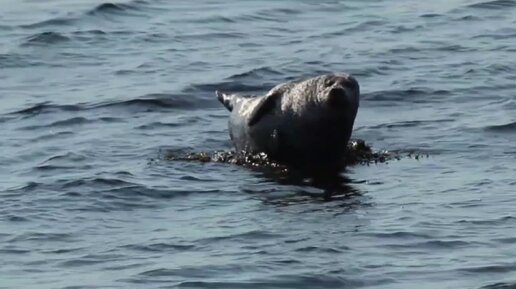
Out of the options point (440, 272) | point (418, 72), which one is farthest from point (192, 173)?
point (418, 72)

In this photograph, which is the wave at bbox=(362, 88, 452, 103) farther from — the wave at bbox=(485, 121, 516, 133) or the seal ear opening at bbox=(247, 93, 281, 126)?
the seal ear opening at bbox=(247, 93, 281, 126)

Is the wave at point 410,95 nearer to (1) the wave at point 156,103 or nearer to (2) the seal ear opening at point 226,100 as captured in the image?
(1) the wave at point 156,103

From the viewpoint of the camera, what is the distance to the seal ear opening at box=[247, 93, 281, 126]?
613 inches

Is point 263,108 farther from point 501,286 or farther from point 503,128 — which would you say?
point 501,286

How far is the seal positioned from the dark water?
361 mm

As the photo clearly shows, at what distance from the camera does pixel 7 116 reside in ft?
60.1

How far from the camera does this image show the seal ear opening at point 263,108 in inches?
613

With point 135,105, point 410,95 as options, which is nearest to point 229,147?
point 135,105

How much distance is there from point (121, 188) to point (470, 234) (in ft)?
10.9

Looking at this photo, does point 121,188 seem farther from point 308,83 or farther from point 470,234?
point 470,234

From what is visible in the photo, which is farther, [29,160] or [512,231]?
[29,160]

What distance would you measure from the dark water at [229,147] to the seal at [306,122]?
0.36 metres

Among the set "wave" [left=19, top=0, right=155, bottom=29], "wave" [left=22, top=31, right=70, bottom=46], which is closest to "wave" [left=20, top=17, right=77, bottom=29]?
"wave" [left=19, top=0, right=155, bottom=29]

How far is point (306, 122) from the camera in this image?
50.5 feet
